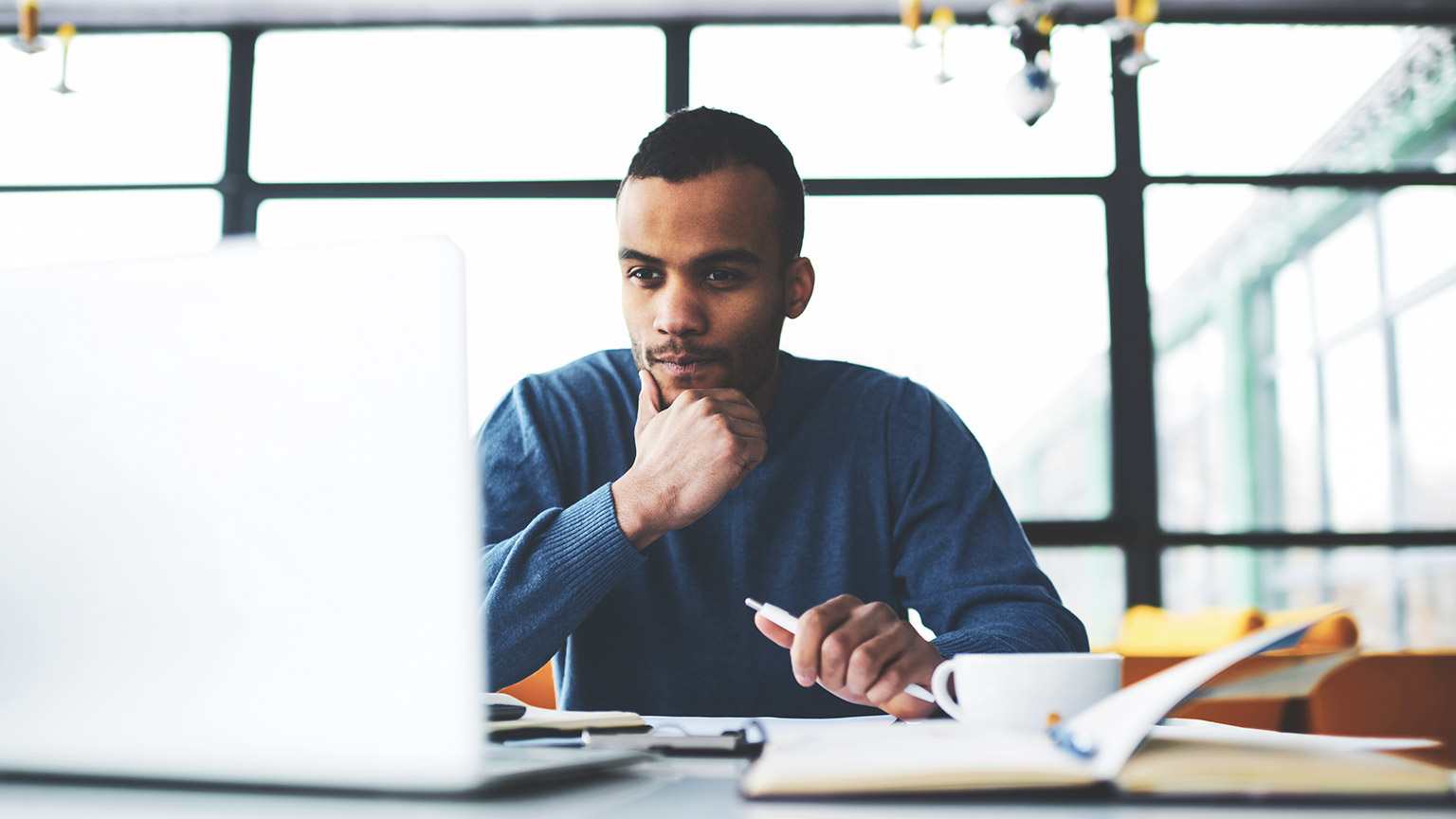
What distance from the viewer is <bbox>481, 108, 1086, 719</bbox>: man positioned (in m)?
1.28

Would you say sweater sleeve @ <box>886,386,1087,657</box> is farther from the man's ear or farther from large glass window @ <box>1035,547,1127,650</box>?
large glass window @ <box>1035,547,1127,650</box>

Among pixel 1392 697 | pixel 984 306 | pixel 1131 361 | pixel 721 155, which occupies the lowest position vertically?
pixel 1392 697

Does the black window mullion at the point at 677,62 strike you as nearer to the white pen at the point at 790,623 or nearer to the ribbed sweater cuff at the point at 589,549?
the ribbed sweater cuff at the point at 589,549

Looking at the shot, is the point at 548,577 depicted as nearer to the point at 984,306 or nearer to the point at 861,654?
the point at 861,654

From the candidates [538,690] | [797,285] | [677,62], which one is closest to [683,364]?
[797,285]

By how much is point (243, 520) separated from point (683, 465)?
0.67 meters

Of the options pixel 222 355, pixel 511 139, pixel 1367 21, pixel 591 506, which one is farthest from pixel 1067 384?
pixel 222 355

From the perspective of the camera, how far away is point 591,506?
1.06m

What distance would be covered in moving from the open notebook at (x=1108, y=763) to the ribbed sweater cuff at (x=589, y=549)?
518 mm

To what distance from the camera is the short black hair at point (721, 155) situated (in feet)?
4.30

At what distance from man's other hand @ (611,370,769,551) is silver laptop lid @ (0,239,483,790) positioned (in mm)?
617

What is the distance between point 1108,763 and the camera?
46 centimetres

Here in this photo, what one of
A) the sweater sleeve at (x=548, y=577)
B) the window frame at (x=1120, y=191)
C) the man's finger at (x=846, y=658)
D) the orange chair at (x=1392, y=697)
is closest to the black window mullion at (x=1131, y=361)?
the window frame at (x=1120, y=191)

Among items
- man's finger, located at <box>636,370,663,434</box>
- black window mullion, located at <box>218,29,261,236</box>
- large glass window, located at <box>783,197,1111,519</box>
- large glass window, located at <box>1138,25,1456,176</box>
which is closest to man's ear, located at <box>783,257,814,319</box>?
man's finger, located at <box>636,370,663,434</box>
